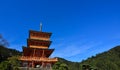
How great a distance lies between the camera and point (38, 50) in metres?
44.1

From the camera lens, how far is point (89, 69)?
166 ft

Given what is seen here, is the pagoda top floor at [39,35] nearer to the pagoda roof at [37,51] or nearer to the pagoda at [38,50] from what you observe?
the pagoda at [38,50]

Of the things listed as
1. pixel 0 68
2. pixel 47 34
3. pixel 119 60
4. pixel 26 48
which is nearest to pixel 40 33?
pixel 47 34

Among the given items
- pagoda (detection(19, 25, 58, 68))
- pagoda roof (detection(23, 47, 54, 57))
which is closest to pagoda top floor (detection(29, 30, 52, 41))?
pagoda (detection(19, 25, 58, 68))

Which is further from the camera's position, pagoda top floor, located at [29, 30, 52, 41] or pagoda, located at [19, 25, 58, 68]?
pagoda top floor, located at [29, 30, 52, 41]

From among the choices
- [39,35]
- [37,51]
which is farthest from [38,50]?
[39,35]

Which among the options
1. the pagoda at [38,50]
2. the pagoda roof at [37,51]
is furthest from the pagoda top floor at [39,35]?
the pagoda roof at [37,51]

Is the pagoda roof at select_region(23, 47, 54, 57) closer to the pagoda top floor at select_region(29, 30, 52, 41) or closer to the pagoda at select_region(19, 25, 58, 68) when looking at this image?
the pagoda at select_region(19, 25, 58, 68)

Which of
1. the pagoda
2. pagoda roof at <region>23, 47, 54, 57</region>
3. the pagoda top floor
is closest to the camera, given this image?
the pagoda

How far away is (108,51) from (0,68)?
9171 cm

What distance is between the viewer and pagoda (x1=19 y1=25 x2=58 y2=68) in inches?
1617

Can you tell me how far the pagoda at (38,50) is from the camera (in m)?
41.1

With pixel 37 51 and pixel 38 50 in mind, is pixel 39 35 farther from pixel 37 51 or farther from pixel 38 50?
pixel 37 51

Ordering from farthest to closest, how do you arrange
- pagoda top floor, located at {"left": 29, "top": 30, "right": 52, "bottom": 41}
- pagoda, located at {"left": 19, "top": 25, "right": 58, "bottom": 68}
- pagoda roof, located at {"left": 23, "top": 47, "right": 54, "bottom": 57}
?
1. pagoda top floor, located at {"left": 29, "top": 30, "right": 52, "bottom": 41}
2. pagoda roof, located at {"left": 23, "top": 47, "right": 54, "bottom": 57}
3. pagoda, located at {"left": 19, "top": 25, "right": 58, "bottom": 68}
